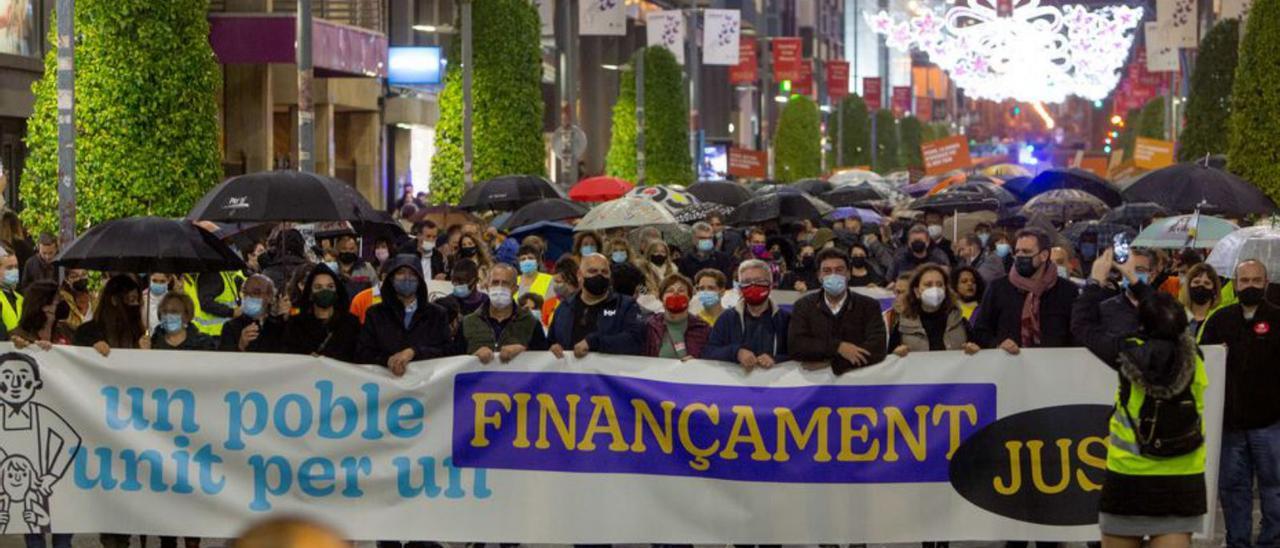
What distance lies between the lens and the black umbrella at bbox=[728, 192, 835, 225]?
27969 millimetres

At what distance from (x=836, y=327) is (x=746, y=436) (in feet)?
2.49

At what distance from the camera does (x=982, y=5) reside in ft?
129

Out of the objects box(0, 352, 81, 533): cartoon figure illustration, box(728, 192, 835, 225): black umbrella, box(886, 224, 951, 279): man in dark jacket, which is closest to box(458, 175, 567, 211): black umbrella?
box(728, 192, 835, 225): black umbrella

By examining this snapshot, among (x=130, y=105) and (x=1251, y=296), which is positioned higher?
(x=130, y=105)

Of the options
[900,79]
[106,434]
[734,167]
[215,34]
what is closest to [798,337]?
[106,434]

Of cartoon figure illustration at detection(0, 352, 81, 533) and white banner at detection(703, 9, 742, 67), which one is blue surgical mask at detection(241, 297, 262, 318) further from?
white banner at detection(703, 9, 742, 67)

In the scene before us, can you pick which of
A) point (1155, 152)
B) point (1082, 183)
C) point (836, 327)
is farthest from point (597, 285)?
point (1155, 152)

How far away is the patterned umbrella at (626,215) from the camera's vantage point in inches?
964

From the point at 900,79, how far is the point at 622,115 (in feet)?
447

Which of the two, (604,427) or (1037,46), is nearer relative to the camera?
(604,427)

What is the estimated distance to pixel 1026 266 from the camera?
46.3 feet

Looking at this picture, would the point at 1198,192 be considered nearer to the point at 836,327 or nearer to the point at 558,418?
the point at 836,327

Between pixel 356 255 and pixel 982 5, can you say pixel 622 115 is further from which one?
pixel 356 255

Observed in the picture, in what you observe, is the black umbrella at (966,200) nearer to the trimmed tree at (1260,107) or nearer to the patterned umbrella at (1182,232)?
the trimmed tree at (1260,107)
